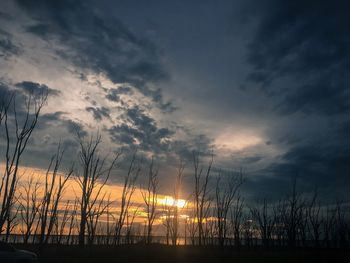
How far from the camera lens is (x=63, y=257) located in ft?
72.4

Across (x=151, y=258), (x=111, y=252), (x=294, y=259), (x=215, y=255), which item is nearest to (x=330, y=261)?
(x=294, y=259)

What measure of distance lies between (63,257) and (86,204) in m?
4.35

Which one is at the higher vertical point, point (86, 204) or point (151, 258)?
point (86, 204)

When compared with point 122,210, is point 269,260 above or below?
below

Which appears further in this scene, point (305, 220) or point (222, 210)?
point (305, 220)

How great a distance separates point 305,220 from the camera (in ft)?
189

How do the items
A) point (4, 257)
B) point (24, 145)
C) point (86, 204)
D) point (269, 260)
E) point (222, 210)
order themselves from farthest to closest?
point (222, 210) → point (86, 204) → point (269, 260) → point (4, 257) → point (24, 145)

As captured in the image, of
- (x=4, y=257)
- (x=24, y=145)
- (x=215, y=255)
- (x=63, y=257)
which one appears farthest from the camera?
(x=63, y=257)

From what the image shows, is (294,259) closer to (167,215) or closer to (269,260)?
(269,260)

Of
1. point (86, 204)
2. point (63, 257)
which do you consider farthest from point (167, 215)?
point (63, 257)

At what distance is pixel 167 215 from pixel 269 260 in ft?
62.9

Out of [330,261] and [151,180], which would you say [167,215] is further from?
[330,261]

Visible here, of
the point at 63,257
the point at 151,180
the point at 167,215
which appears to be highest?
the point at 151,180

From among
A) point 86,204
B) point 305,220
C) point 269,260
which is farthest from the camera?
point 305,220
